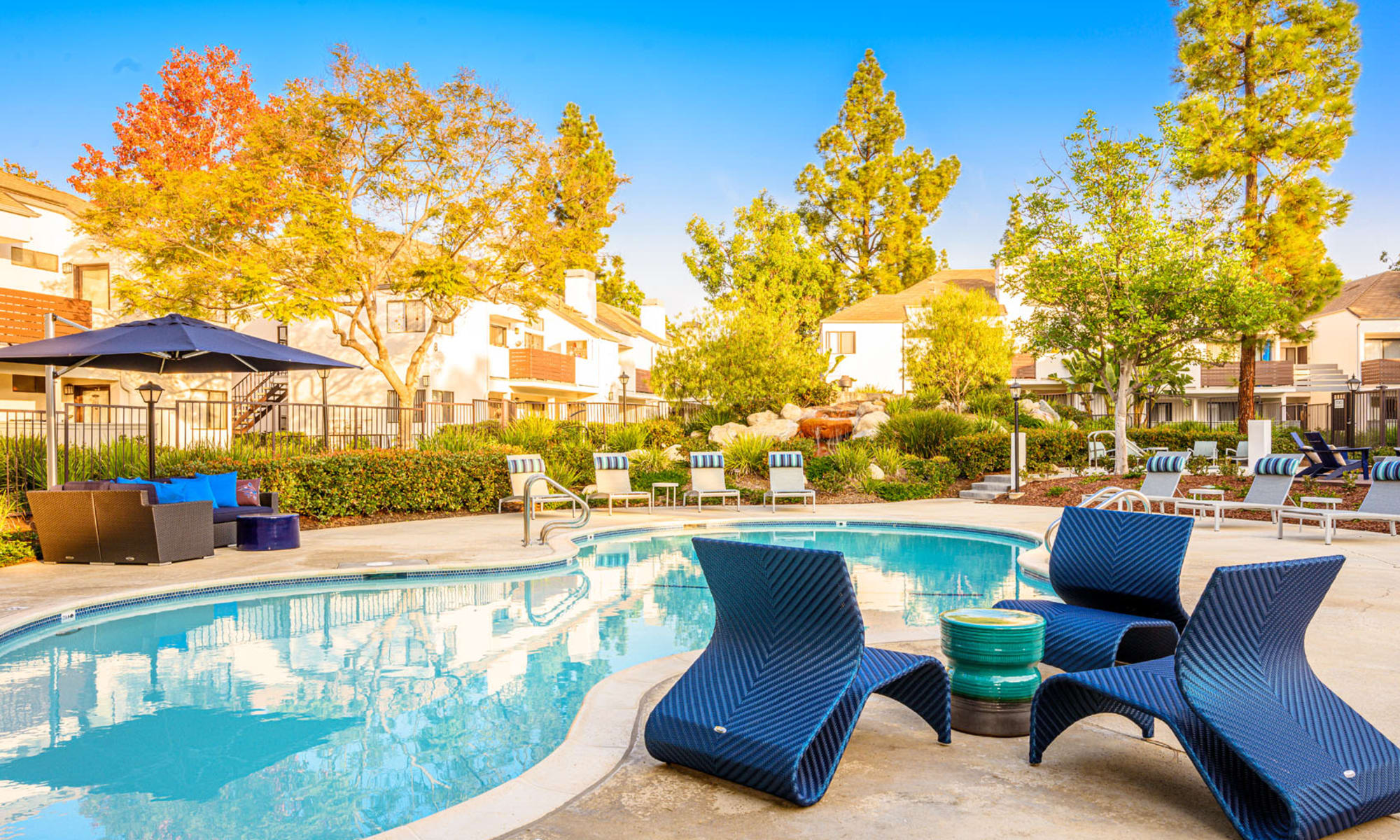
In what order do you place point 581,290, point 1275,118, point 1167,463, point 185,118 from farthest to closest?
1. point 581,290
2. point 185,118
3. point 1275,118
4. point 1167,463

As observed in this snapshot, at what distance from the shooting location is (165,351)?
10289 mm

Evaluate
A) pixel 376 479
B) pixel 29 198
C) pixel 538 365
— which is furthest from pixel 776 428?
pixel 29 198

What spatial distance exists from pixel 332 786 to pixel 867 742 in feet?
7.86

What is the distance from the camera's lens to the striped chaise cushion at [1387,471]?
11078 millimetres

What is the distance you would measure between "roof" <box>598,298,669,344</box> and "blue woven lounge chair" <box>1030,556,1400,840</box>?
41.3 m

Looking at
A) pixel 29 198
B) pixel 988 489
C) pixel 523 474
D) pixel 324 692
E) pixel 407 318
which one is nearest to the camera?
pixel 324 692

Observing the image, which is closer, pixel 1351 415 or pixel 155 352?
pixel 155 352

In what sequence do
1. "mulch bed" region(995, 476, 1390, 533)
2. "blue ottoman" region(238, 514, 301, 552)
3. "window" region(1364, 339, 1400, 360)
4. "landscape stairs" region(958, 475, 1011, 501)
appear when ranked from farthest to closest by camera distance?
"window" region(1364, 339, 1400, 360) < "landscape stairs" region(958, 475, 1011, 501) < "mulch bed" region(995, 476, 1390, 533) < "blue ottoman" region(238, 514, 301, 552)

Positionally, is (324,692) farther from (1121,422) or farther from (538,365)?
(538,365)

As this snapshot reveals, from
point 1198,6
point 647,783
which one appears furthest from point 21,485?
point 1198,6

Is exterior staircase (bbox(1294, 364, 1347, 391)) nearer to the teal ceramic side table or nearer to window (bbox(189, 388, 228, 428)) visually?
window (bbox(189, 388, 228, 428))

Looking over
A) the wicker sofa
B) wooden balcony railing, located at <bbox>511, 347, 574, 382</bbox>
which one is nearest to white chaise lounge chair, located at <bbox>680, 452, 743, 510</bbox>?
the wicker sofa

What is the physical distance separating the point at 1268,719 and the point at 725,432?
2117cm

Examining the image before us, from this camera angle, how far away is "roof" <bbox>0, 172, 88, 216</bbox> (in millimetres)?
24428
